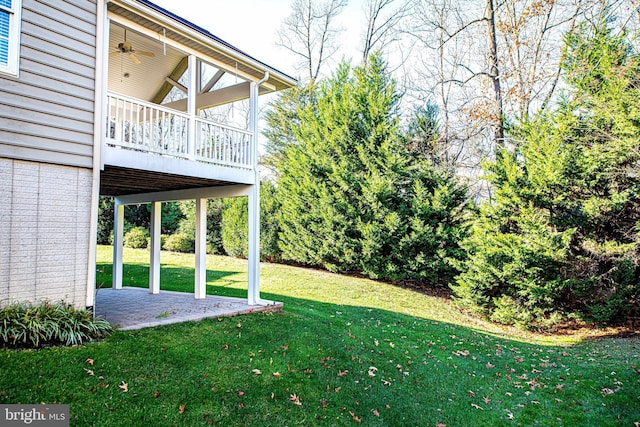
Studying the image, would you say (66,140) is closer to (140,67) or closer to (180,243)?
(140,67)

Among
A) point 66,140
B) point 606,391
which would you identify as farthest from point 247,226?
point 606,391

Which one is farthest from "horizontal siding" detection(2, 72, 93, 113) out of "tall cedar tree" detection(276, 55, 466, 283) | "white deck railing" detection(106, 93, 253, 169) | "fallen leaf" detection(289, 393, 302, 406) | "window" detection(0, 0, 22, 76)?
"tall cedar tree" detection(276, 55, 466, 283)

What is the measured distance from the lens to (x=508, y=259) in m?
10.7

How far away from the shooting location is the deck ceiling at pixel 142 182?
632cm

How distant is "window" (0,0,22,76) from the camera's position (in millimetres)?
4535

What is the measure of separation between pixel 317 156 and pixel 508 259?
25.2 feet

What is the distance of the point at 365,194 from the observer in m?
13.7

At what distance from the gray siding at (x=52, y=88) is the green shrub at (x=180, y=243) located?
13616 millimetres

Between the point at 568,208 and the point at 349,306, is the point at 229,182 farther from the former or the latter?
the point at 568,208

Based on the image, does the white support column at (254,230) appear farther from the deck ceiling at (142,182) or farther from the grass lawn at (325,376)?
the grass lawn at (325,376)

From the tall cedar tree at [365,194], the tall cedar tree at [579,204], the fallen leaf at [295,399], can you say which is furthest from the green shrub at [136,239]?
the fallen leaf at [295,399]

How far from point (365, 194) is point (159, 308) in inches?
327

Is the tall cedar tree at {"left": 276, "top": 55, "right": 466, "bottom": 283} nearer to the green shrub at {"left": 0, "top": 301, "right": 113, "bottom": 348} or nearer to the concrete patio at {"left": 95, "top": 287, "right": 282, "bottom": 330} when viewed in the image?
the concrete patio at {"left": 95, "top": 287, "right": 282, "bottom": 330}

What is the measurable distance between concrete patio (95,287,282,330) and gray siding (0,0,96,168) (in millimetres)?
2486
